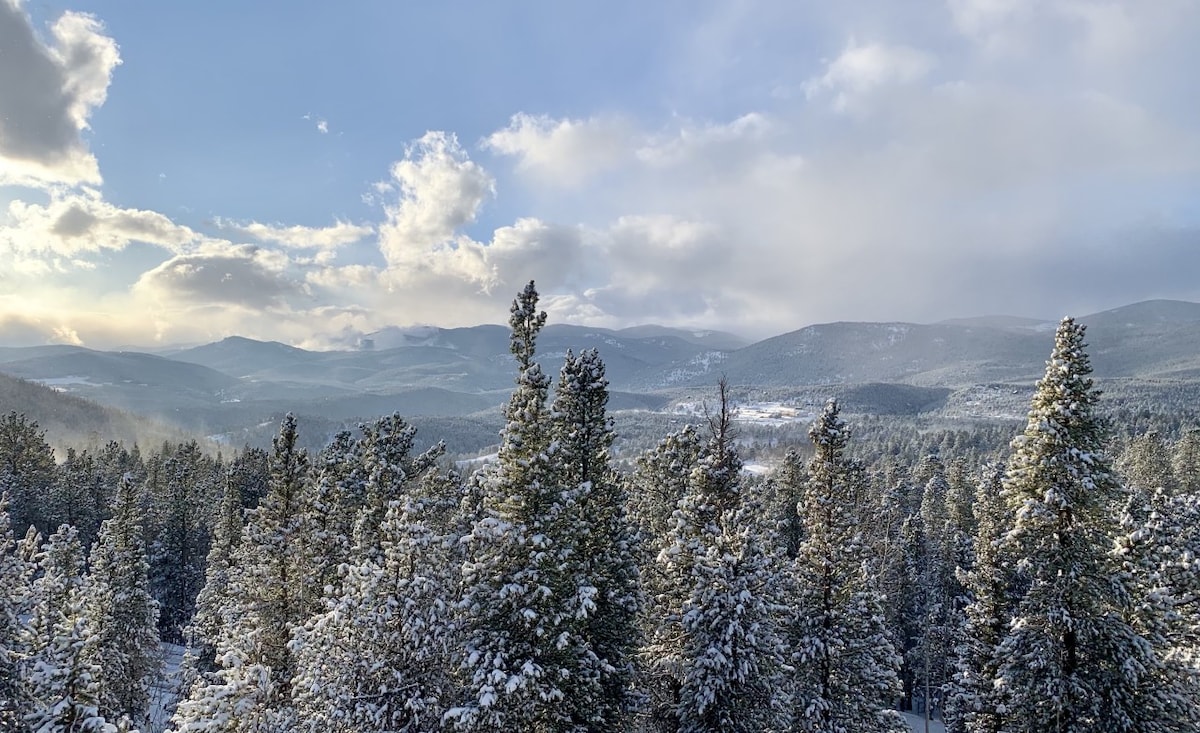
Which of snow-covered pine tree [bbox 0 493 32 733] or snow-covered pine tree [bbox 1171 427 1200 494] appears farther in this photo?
snow-covered pine tree [bbox 1171 427 1200 494]

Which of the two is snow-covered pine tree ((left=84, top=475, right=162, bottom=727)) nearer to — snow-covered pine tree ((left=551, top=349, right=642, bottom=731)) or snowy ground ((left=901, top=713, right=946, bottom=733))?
snow-covered pine tree ((left=551, top=349, right=642, bottom=731))

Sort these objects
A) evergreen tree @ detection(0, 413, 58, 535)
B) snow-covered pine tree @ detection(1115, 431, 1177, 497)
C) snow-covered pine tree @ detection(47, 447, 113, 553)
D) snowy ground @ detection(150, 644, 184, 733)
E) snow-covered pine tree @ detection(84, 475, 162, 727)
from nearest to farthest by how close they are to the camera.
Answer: snow-covered pine tree @ detection(84, 475, 162, 727) < snowy ground @ detection(150, 644, 184, 733) < evergreen tree @ detection(0, 413, 58, 535) < snow-covered pine tree @ detection(47, 447, 113, 553) < snow-covered pine tree @ detection(1115, 431, 1177, 497)

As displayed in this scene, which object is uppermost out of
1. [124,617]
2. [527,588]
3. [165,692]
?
[527,588]

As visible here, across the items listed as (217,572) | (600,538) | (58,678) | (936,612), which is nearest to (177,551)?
(217,572)

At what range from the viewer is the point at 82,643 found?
13539 mm

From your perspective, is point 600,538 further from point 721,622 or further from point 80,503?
point 80,503

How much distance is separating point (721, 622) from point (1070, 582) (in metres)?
10.2

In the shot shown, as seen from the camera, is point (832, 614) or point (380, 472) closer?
point (832, 614)

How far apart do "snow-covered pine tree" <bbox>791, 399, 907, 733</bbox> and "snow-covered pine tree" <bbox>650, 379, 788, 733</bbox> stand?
5.38 feet

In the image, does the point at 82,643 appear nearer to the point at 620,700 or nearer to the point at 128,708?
the point at 620,700

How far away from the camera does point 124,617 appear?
28672 millimetres

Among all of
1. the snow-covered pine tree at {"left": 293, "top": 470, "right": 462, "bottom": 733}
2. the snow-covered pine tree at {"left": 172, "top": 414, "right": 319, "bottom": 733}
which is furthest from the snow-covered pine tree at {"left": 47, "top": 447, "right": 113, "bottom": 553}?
the snow-covered pine tree at {"left": 293, "top": 470, "right": 462, "bottom": 733}

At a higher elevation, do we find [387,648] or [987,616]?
[387,648]

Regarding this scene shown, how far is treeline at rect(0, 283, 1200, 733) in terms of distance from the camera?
51.3 ft
